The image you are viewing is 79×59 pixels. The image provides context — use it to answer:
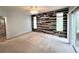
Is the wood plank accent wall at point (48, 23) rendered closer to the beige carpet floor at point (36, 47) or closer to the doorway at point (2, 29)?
the beige carpet floor at point (36, 47)

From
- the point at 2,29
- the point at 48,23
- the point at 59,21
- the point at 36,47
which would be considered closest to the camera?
the point at 36,47

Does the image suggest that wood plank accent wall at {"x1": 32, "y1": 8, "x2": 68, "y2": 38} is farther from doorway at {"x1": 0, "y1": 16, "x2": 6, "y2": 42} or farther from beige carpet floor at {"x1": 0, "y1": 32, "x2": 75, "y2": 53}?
doorway at {"x1": 0, "y1": 16, "x2": 6, "y2": 42}

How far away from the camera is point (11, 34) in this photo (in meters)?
8.88

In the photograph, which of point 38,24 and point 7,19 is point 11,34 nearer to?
point 7,19

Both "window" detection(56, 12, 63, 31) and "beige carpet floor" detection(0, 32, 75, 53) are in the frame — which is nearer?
"beige carpet floor" detection(0, 32, 75, 53)

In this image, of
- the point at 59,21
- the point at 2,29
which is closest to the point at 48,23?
the point at 59,21

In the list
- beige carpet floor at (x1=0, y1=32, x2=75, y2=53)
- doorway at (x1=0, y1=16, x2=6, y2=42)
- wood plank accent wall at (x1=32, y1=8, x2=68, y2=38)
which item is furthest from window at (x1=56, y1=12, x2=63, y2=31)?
doorway at (x1=0, y1=16, x2=6, y2=42)

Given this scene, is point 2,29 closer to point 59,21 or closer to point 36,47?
point 36,47

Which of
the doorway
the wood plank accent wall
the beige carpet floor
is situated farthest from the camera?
the wood plank accent wall

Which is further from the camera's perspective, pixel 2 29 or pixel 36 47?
pixel 2 29

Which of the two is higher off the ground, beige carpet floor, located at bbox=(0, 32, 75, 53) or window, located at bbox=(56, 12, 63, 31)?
window, located at bbox=(56, 12, 63, 31)

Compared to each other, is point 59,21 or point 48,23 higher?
point 59,21
